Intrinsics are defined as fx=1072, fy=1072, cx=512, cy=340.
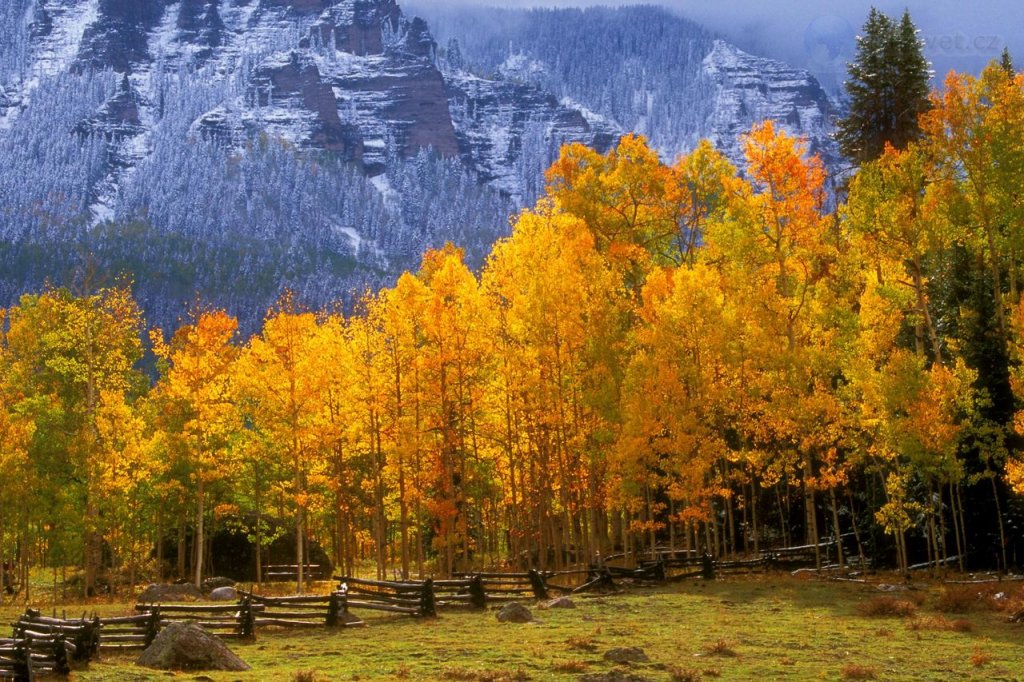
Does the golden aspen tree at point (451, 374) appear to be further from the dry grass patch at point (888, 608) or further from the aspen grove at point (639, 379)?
the dry grass patch at point (888, 608)

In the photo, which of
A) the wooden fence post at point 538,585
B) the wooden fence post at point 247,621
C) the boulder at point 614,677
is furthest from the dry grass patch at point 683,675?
the wooden fence post at point 538,585

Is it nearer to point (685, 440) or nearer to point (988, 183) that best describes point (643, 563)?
point (685, 440)

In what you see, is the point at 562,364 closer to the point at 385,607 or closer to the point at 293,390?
the point at 293,390

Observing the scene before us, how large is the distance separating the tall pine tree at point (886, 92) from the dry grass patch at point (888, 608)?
3034 cm

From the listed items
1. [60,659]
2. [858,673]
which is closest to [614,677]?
[858,673]

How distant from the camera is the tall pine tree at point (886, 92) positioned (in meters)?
53.9

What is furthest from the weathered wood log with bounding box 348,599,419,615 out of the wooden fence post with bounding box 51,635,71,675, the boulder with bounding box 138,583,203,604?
the wooden fence post with bounding box 51,635,71,675

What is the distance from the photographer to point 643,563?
129 feet

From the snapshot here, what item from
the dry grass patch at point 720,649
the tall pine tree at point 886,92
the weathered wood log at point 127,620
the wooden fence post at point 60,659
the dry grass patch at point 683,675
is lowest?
the dry grass patch at point 683,675

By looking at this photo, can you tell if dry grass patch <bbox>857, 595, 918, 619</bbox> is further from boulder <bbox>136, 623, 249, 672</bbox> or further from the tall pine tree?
the tall pine tree

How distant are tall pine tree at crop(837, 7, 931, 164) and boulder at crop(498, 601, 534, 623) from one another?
34264mm

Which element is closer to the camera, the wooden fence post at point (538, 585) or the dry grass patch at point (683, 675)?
the dry grass patch at point (683, 675)

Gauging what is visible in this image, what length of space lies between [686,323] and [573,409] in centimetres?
537

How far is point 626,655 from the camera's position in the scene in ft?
69.2
